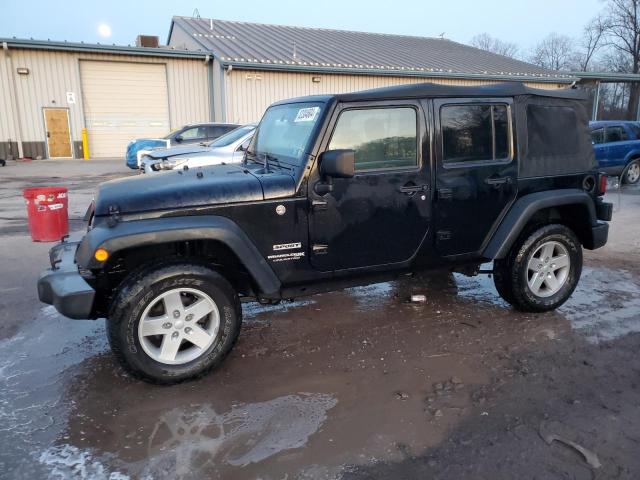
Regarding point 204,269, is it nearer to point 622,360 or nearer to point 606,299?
point 622,360

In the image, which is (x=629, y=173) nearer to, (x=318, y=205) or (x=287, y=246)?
(x=318, y=205)

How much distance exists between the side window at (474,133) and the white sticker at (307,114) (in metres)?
1.01

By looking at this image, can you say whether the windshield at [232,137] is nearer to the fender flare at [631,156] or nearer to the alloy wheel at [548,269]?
the alloy wheel at [548,269]

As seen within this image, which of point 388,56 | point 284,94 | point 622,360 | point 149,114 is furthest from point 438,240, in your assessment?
point 388,56

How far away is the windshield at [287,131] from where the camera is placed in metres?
3.66

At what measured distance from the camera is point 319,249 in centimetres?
358

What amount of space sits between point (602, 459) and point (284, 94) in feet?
75.1

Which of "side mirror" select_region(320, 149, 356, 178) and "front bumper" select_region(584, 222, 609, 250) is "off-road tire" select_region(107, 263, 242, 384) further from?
"front bumper" select_region(584, 222, 609, 250)

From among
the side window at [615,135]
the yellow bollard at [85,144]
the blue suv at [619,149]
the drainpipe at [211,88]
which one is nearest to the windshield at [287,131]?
Result: the blue suv at [619,149]

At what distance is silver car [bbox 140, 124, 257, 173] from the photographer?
9523mm

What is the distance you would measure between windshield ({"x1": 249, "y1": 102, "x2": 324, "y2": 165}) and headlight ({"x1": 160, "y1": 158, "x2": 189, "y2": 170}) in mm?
5282

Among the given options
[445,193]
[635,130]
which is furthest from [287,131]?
[635,130]

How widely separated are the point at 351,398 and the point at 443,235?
1550 millimetres

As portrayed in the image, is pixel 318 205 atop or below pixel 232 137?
below
